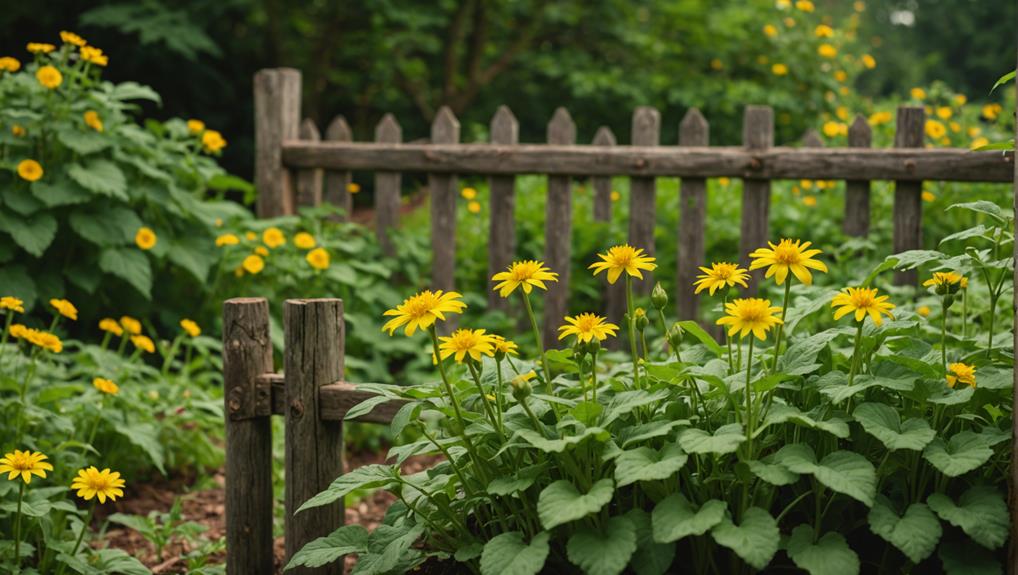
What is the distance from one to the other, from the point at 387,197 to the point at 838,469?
12.5ft

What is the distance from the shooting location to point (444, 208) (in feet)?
17.2

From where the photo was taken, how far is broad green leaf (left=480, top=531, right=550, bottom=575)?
1.84m

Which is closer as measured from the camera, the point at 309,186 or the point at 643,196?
the point at 643,196

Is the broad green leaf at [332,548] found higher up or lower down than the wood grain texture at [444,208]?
lower down

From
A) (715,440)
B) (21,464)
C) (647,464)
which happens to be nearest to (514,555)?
(647,464)

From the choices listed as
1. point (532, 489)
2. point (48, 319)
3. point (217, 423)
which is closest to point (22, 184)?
point (48, 319)

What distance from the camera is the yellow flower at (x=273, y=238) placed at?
4.64 m

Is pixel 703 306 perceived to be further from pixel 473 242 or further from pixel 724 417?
pixel 724 417

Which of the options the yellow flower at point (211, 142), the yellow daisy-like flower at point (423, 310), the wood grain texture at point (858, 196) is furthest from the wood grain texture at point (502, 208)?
the yellow daisy-like flower at point (423, 310)

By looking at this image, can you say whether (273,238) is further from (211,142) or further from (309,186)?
(309,186)

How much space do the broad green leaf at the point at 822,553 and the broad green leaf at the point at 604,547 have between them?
29cm

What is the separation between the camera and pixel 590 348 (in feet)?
6.64

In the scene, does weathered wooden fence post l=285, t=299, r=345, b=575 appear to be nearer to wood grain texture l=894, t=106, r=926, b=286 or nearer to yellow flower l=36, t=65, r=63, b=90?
yellow flower l=36, t=65, r=63, b=90

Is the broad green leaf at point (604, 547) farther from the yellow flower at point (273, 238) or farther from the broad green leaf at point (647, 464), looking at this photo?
the yellow flower at point (273, 238)
